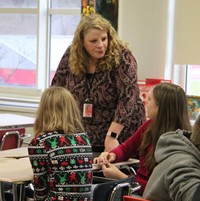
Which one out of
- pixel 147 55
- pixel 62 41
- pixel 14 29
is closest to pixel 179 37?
pixel 147 55

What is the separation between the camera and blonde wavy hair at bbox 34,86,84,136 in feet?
8.98

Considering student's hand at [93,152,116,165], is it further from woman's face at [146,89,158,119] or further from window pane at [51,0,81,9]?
window pane at [51,0,81,9]

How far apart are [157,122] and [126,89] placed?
2.24 feet

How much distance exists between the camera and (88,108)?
3.56 metres

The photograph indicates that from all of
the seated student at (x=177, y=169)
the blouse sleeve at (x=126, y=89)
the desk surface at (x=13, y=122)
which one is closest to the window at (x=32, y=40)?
the desk surface at (x=13, y=122)

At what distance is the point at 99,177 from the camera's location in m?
3.07

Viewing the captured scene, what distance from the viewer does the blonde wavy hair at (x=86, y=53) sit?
11.7 ft

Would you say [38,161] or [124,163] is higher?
[38,161]

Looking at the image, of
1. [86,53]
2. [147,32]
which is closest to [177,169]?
[86,53]

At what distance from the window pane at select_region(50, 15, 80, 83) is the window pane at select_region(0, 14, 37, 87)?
0.25 m

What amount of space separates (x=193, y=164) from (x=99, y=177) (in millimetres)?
1181

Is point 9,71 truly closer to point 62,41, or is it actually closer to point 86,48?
point 62,41

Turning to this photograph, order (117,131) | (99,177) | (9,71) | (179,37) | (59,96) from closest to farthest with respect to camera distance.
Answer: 1. (59,96)
2. (99,177)
3. (117,131)
4. (179,37)
5. (9,71)

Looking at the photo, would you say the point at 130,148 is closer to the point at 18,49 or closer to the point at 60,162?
the point at 60,162
